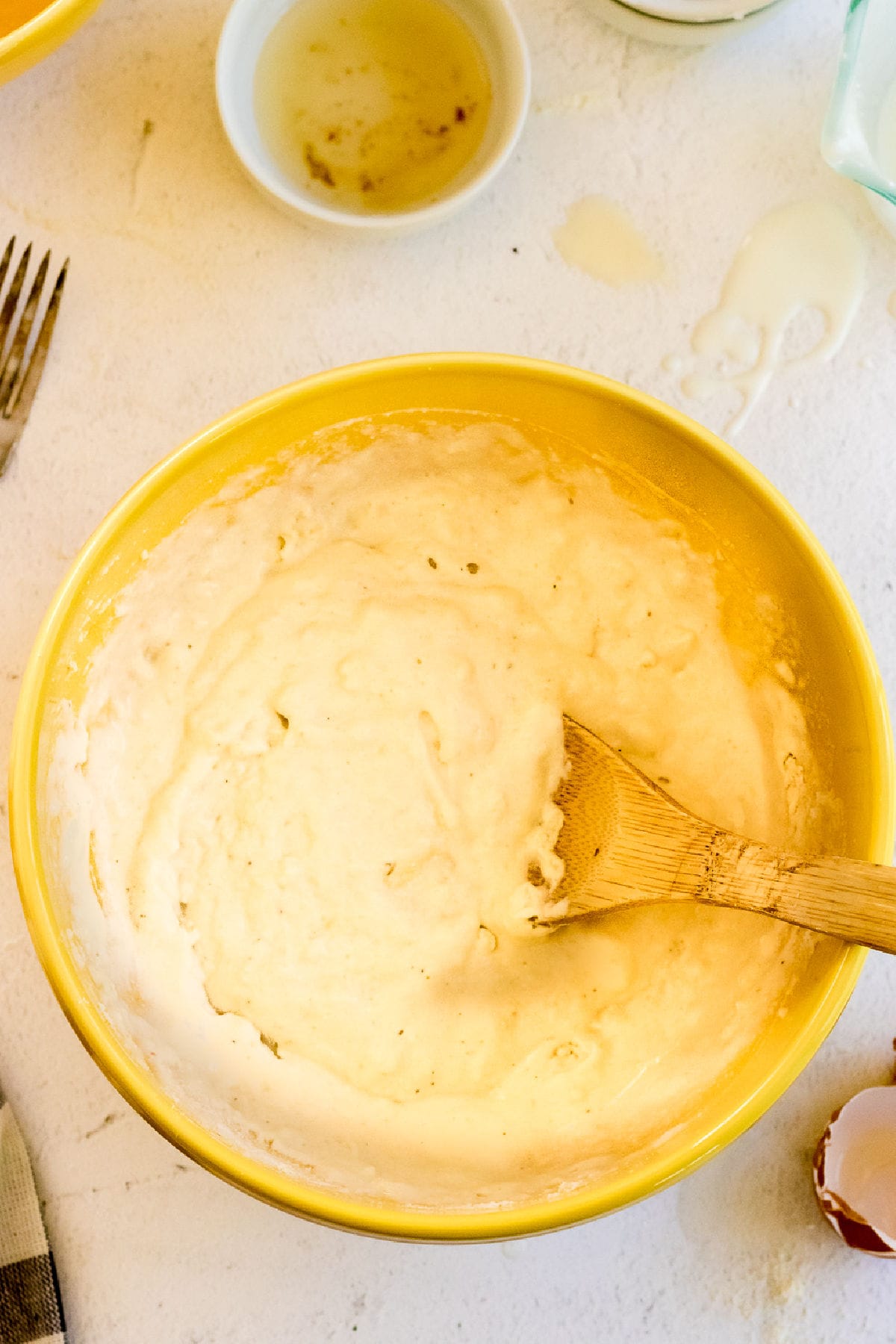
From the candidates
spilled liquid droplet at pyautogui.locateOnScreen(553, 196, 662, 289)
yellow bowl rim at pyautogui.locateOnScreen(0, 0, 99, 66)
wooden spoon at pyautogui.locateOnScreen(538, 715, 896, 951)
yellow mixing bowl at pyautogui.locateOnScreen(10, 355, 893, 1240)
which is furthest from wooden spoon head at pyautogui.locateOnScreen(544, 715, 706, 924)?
yellow bowl rim at pyautogui.locateOnScreen(0, 0, 99, 66)

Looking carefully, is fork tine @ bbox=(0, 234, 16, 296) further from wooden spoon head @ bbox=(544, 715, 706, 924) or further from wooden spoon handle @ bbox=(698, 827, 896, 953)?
wooden spoon handle @ bbox=(698, 827, 896, 953)

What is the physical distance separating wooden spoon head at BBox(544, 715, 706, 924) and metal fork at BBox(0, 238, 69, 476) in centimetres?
50

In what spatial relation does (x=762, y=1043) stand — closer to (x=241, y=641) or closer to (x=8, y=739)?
(x=241, y=641)

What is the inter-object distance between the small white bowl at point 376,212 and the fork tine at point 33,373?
0.18 metres

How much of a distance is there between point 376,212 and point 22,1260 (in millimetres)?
857

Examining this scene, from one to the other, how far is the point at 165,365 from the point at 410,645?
12.2 inches

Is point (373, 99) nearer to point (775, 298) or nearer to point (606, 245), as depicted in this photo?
point (606, 245)

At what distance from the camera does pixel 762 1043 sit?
74 cm

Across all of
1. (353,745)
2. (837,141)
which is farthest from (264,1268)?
(837,141)

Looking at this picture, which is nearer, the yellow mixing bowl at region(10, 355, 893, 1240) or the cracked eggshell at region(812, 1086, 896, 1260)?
the yellow mixing bowl at region(10, 355, 893, 1240)

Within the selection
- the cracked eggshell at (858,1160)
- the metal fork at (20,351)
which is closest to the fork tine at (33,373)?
the metal fork at (20,351)

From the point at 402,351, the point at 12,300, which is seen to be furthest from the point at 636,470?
the point at 12,300

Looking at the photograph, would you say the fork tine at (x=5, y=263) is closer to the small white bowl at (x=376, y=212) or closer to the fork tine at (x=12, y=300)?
the fork tine at (x=12, y=300)

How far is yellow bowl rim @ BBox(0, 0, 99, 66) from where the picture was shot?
80 cm
